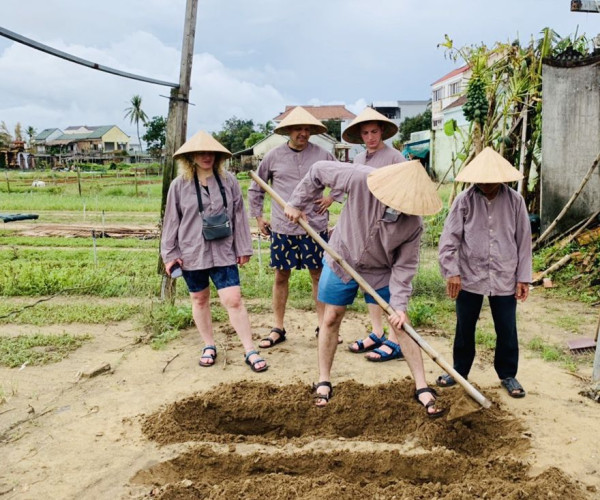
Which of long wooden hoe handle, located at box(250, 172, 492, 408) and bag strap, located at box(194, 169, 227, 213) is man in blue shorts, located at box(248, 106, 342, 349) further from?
long wooden hoe handle, located at box(250, 172, 492, 408)

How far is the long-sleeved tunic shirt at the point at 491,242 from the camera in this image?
140 inches

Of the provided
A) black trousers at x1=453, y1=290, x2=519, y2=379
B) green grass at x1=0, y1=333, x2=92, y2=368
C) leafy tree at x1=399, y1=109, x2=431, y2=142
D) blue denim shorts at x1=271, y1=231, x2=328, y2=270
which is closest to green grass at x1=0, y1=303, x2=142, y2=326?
A: green grass at x1=0, y1=333, x2=92, y2=368

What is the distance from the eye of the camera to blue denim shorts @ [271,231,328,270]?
4.44 m

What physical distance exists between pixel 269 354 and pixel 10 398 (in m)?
1.86

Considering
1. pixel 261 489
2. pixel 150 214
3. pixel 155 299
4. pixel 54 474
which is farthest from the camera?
pixel 150 214

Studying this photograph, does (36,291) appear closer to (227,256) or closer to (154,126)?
(227,256)

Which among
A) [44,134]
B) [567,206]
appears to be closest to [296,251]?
[567,206]

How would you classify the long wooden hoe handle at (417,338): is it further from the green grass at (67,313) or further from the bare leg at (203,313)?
the green grass at (67,313)

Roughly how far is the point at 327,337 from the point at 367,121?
1.60 metres

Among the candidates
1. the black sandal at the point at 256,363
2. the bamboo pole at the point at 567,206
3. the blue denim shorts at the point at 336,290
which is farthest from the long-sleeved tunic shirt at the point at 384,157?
the bamboo pole at the point at 567,206

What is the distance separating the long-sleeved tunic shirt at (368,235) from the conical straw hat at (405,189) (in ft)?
0.44

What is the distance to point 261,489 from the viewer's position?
2633mm

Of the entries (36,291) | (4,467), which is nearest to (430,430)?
(4,467)

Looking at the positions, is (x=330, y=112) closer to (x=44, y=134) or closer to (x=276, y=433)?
(x=44, y=134)
